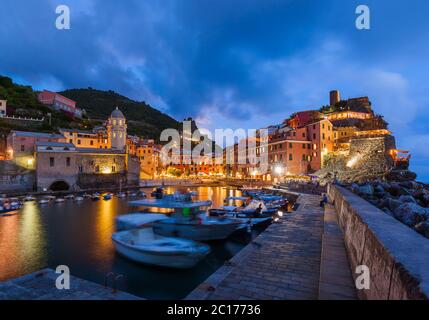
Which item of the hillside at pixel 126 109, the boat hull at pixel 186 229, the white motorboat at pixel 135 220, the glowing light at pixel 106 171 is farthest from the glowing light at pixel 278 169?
the hillside at pixel 126 109

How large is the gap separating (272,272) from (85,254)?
11544 millimetres

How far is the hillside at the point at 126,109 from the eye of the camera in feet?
379

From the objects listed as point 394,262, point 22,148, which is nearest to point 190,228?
point 394,262

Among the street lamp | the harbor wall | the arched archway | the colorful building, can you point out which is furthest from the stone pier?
the colorful building

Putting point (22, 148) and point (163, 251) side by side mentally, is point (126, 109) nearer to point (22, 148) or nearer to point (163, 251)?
point (22, 148)

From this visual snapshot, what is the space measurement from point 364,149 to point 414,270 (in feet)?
Answer: 136

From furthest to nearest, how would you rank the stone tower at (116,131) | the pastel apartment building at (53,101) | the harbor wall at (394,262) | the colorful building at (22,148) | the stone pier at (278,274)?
the pastel apartment building at (53,101) < the stone tower at (116,131) < the colorful building at (22,148) < the stone pier at (278,274) < the harbor wall at (394,262)

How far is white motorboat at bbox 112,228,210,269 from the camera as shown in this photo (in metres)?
10.7

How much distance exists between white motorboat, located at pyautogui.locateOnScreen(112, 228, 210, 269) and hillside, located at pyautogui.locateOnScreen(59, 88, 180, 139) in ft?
324

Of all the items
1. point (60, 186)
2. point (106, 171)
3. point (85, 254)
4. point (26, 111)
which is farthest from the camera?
point (26, 111)

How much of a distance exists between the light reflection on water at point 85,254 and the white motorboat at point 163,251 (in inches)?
15.2

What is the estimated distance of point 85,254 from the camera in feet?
45.1

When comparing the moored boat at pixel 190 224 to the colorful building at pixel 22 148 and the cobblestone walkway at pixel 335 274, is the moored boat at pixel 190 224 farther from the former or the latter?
the colorful building at pixel 22 148
